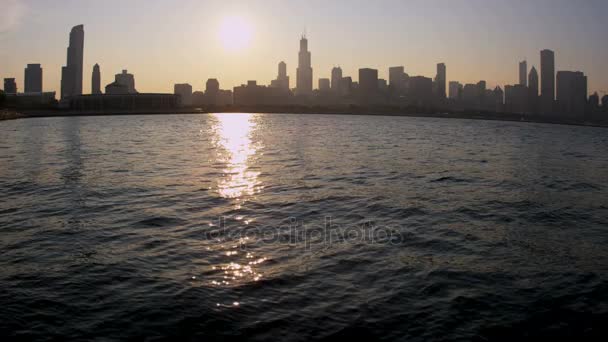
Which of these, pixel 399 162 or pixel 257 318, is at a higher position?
pixel 399 162

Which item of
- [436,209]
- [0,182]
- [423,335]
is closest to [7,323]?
[423,335]

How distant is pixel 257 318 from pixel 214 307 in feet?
2.95

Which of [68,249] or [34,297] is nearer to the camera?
[34,297]

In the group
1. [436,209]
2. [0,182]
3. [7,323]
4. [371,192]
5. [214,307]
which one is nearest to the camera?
[7,323]

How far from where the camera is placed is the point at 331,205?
19.5 metres

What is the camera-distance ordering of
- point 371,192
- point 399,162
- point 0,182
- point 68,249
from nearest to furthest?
point 68,249
point 371,192
point 0,182
point 399,162

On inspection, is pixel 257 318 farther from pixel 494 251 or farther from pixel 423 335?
pixel 494 251
